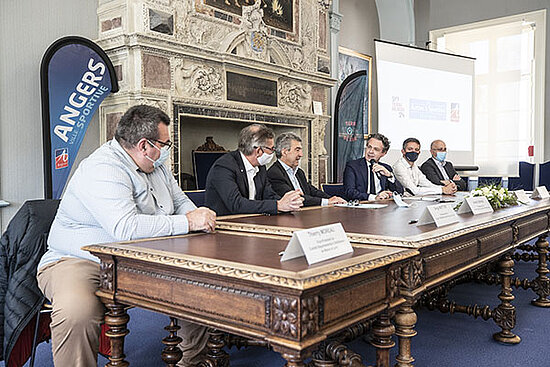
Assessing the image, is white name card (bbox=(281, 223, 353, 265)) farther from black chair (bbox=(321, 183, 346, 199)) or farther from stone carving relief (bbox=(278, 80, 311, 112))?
stone carving relief (bbox=(278, 80, 311, 112))

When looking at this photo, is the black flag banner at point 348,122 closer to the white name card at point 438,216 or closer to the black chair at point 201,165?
the black chair at point 201,165

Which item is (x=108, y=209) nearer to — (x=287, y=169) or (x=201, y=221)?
(x=201, y=221)

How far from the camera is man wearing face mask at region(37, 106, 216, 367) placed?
1.69 metres

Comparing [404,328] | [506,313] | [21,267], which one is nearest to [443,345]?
[506,313]

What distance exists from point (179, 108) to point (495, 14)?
687cm

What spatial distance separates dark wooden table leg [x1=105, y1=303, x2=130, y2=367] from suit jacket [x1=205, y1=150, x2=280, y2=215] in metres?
1.21

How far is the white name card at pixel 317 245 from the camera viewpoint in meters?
1.32

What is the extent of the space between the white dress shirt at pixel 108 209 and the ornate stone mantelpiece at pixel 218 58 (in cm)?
275

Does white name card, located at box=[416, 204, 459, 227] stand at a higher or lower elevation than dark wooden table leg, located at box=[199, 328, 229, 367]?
higher

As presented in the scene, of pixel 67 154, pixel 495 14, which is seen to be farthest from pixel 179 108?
pixel 495 14

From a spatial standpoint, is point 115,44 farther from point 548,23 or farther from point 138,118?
point 548,23

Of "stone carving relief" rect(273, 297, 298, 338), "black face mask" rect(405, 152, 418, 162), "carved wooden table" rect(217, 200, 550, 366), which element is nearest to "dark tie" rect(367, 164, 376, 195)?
"black face mask" rect(405, 152, 418, 162)

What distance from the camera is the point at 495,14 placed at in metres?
9.14

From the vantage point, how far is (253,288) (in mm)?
1222
